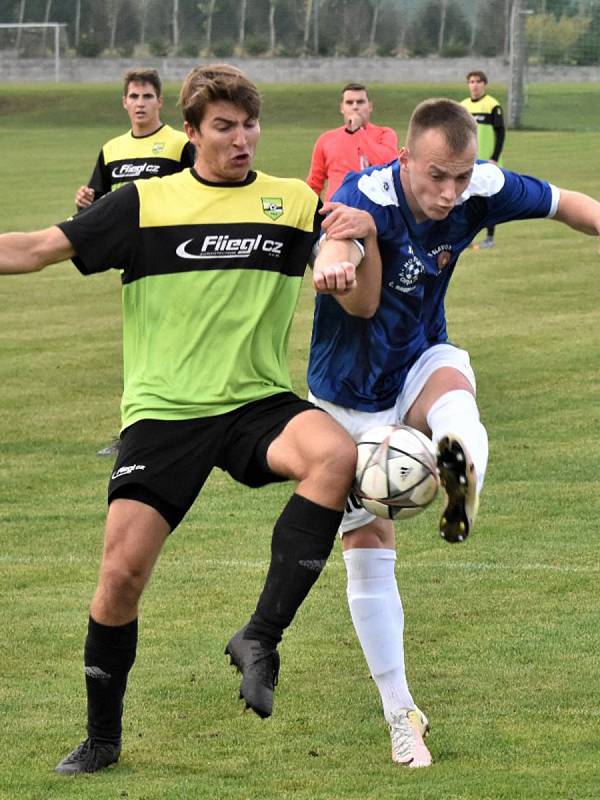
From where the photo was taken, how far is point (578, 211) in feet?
19.9

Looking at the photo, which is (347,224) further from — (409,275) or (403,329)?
(403,329)

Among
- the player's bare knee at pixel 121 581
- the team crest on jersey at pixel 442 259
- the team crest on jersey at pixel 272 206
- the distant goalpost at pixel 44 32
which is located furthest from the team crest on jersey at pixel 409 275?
the distant goalpost at pixel 44 32

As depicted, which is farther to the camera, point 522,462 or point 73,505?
point 522,462

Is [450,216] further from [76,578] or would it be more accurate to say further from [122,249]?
[76,578]

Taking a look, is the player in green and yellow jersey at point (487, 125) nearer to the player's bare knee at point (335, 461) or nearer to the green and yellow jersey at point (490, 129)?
the green and yellow jersey at point (490, 129)

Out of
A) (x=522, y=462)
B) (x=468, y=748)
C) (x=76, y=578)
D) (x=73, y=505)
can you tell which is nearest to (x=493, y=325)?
(x=522, y=462)

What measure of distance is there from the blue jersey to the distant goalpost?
5665 centimetres

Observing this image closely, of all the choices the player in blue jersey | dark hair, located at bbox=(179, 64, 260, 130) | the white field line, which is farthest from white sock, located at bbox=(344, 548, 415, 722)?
the white field line

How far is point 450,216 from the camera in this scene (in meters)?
5.74

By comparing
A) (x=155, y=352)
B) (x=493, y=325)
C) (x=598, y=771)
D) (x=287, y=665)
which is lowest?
(x=493, y=325)

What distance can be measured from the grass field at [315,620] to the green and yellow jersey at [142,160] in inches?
79.7

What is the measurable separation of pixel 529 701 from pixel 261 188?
89.3 inches

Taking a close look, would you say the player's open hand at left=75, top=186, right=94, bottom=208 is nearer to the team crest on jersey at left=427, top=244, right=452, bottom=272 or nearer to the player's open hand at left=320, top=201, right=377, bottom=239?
the team crest on jersey at left=427, top=244, right=452, bottom=272

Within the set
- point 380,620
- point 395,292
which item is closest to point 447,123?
point 395,292
